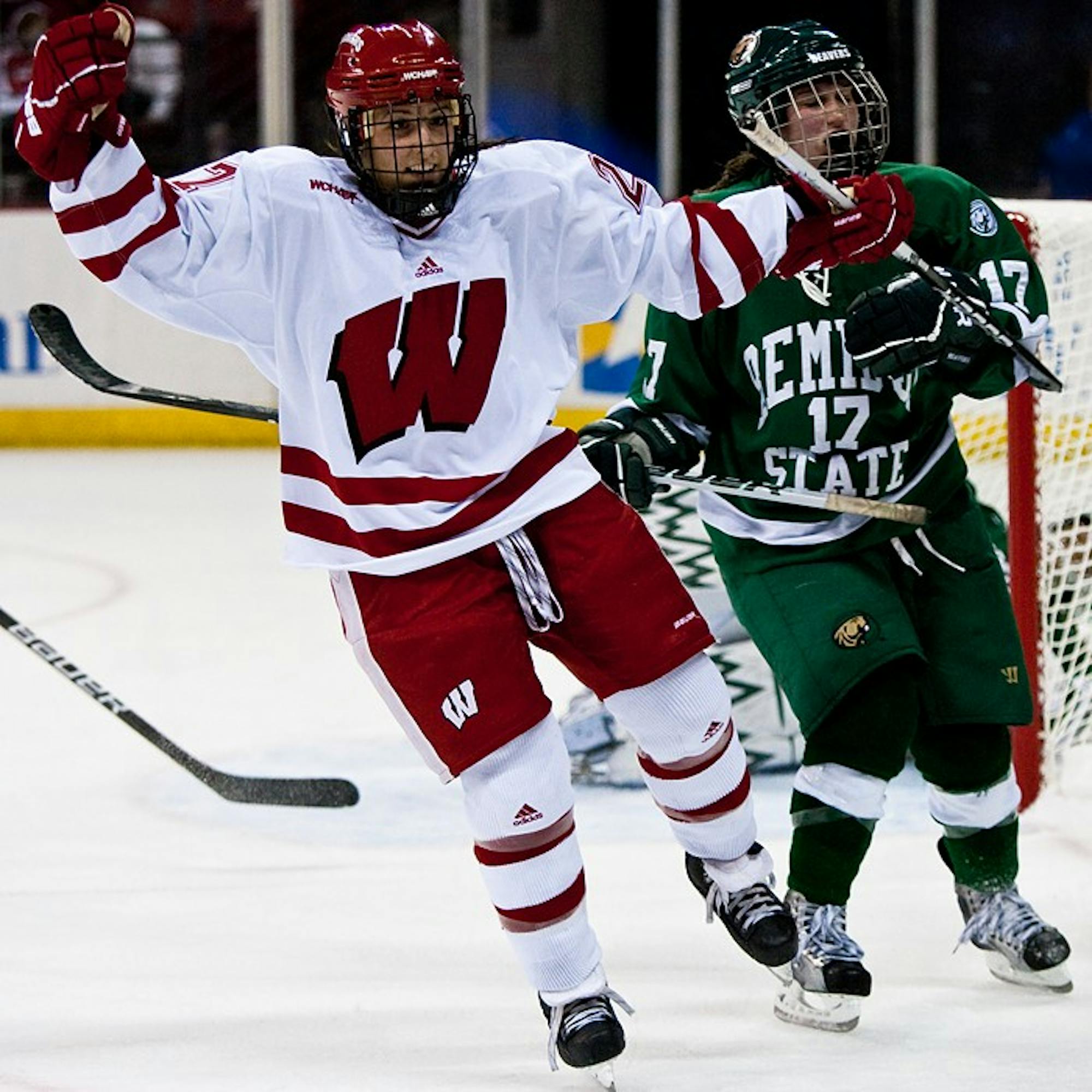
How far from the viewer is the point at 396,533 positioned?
2.26m

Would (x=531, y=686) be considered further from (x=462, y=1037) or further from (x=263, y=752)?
(x=263, y=752)

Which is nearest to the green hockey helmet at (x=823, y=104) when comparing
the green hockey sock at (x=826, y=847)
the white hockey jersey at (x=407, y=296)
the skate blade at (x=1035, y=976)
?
the white hockey jersey at (x=407, y=296)

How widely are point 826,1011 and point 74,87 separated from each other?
1.28 metres

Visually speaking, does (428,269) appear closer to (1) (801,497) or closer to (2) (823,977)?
(1) (801,497)

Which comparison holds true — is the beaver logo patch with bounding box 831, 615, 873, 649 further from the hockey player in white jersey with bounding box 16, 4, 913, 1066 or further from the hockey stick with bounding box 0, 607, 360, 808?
the hockey stick with bounding box 0, 607, 360, 808

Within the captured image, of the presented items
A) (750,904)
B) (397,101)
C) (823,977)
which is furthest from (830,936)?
(397,101)

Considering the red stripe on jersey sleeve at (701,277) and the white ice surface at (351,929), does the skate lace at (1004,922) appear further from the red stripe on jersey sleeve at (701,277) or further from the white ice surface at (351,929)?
the red stripe on jersey sleeve at (701,277)

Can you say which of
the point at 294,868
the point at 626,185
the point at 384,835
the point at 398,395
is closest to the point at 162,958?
the point at 294,868

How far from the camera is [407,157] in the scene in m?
2.22

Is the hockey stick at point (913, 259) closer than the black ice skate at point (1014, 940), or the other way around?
the hockey stick at point (913, 259)

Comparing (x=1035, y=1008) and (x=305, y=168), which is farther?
(x=1035, y=1008)

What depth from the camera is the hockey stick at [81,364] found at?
8.05 feet

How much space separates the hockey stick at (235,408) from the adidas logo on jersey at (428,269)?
0.29m

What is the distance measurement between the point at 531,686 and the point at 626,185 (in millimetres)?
546
